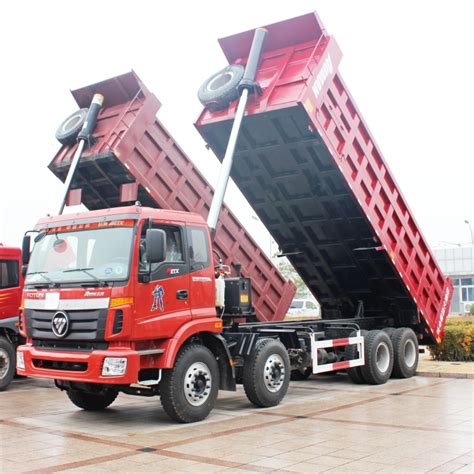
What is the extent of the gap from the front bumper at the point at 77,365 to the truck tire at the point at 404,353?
5811 mm

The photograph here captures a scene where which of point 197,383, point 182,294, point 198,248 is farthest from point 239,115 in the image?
point 197,383

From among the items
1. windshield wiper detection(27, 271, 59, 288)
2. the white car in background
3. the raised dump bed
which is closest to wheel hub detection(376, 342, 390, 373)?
the raised dump bed

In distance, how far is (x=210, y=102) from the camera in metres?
10.0

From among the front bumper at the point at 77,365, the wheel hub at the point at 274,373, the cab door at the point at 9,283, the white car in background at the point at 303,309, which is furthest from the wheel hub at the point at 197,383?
the white car in background at the point at 303,309

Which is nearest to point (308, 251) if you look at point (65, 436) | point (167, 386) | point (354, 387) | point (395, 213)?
point (395, 213)

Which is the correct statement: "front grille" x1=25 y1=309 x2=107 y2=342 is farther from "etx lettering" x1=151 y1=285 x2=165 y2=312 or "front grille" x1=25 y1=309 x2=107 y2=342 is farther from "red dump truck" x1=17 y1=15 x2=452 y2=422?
"etx lettering" x1=151 y1=285 x2=165 y2=312

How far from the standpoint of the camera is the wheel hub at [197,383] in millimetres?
7781

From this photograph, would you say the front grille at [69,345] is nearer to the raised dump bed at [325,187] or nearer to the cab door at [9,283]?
the cab door at [9,283]

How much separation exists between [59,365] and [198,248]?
6.98 ft

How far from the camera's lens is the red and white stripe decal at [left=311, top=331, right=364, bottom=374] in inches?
392

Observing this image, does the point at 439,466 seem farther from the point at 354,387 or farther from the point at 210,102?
the point at 210,102

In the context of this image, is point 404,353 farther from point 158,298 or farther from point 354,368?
point 158,298

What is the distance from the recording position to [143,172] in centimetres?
1134

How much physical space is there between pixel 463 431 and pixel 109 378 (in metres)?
3.81
